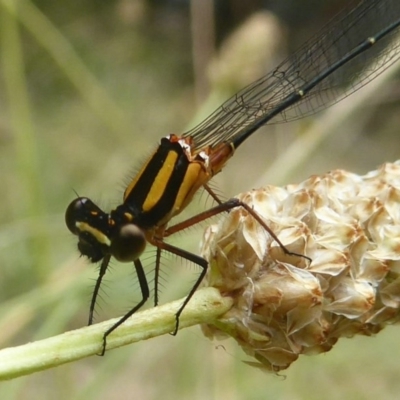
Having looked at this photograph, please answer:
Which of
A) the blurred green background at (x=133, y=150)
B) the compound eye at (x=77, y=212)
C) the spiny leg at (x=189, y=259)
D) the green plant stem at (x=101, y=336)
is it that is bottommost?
the green plant stem at (x=101, y=336)

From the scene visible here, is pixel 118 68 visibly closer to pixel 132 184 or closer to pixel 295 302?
pixel 132 184

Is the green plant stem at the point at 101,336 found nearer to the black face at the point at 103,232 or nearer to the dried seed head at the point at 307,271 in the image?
the dried seed head at the point at 307,271

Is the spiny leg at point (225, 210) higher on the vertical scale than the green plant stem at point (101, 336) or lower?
higher

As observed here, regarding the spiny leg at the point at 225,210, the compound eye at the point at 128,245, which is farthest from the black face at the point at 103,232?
the spiny leg at the point at 225,210

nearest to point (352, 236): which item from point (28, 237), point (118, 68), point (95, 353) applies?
point (95, 353)

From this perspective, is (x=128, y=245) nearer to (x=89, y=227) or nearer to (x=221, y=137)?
(x=89, y=227)

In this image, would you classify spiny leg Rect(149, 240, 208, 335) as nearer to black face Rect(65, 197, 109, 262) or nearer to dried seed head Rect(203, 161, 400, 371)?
dried seed head Rect(203, 161, 400, 371)
